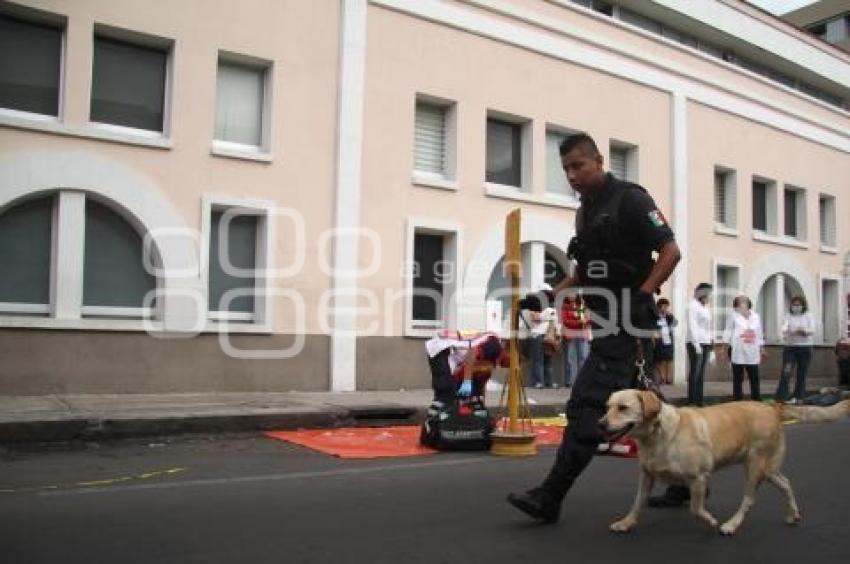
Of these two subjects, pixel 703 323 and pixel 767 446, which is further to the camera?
pixel 703 323

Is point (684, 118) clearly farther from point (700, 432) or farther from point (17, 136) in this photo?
point (700, 432)

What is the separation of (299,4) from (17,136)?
15.3 ft

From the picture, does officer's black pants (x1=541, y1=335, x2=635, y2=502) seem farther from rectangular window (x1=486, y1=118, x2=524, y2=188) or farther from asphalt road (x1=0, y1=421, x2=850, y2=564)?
rectangular window (x1=486, y1=118, x2=524, y2=188)

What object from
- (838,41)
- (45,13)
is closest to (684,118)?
(45,13)

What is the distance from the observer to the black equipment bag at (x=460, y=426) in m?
8.86

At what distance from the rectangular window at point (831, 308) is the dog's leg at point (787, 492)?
20.0 m

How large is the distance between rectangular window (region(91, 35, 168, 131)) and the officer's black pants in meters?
9.16

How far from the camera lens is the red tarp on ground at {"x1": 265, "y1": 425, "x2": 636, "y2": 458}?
8.86 meters

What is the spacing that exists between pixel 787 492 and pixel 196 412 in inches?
266

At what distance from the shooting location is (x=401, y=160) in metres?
14.4

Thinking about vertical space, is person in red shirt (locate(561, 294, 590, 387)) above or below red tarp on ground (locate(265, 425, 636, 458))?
above

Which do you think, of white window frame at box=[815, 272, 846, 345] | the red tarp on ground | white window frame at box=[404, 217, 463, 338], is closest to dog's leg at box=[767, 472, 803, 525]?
the red tarp on ground

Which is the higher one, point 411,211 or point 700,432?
point 411,211

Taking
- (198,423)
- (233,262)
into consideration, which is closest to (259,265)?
(233,262)
